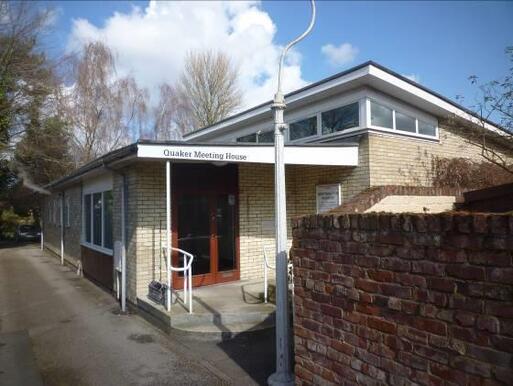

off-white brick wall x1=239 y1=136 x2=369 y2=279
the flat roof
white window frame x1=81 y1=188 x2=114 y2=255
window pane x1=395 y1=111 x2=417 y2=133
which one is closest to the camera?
the flat roof

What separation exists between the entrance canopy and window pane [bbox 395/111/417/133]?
148 cm

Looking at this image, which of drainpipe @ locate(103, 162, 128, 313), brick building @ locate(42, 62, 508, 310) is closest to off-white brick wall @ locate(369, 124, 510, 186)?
brick building @ locate(42, 62, 508, 310)

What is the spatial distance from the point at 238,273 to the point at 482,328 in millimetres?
7534

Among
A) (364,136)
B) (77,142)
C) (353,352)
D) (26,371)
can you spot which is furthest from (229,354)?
(77,142)

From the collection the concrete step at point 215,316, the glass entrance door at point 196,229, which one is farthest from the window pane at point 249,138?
the concrete step at point 215,316

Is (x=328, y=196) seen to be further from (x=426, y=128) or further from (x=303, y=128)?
(x=426, y=128)

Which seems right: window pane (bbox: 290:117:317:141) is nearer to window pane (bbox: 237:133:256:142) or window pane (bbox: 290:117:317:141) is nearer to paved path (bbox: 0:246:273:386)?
window pane (bbox: 237:133:256:142)

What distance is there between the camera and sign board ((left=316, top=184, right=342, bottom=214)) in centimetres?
955

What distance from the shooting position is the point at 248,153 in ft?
25.2

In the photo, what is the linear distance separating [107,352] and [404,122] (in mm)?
7602

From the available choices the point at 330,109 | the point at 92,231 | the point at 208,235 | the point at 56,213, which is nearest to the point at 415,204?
the point at 330,109

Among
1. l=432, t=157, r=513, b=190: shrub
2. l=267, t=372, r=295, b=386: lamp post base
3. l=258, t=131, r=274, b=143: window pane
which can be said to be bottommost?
l=267, t=372, r=295, b=386: lamp post base

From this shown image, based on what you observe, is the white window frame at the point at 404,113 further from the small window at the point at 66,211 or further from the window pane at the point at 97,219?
the small window at the point at 66,211

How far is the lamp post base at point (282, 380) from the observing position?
14.8 feet
